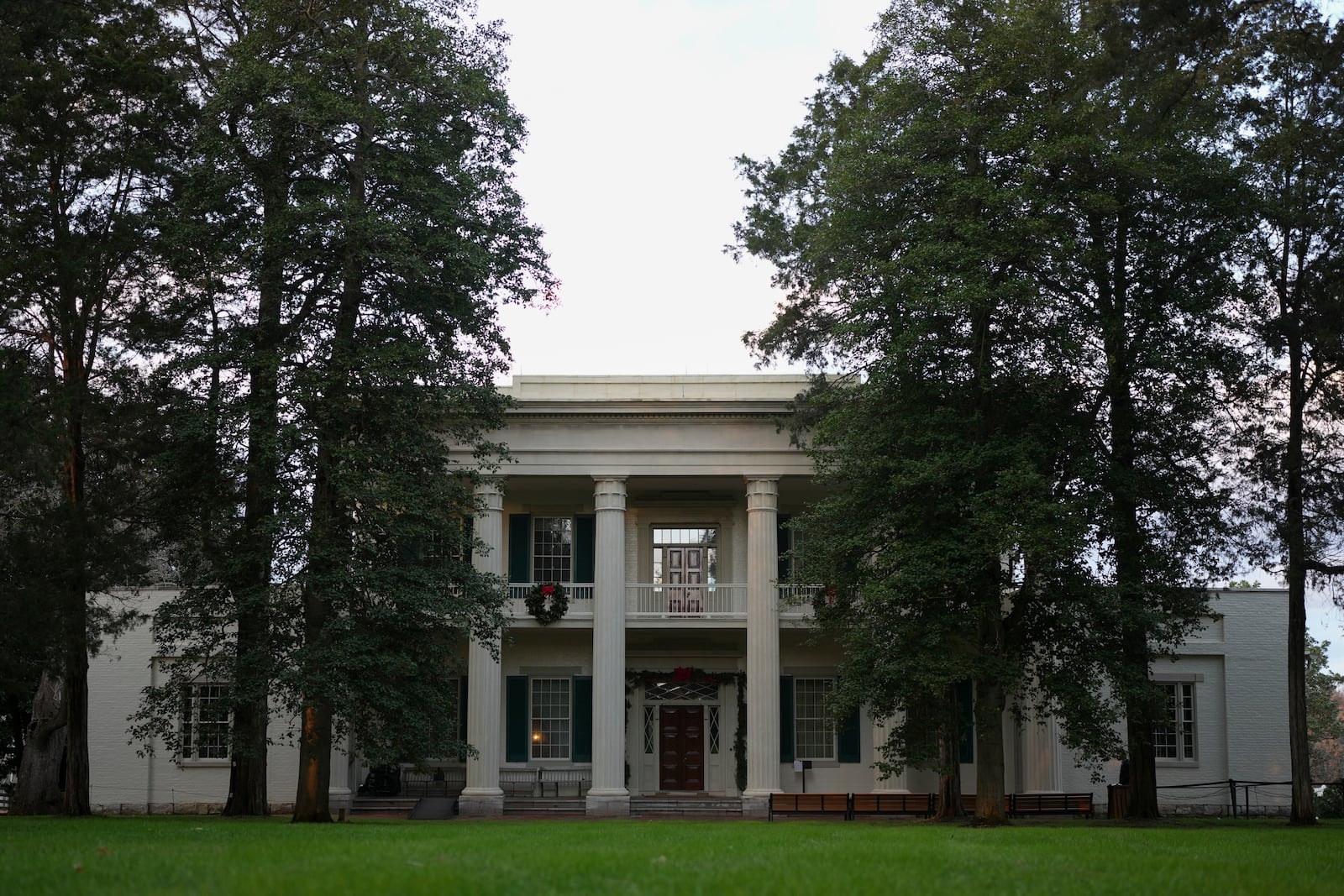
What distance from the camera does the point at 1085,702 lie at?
69.4 ft

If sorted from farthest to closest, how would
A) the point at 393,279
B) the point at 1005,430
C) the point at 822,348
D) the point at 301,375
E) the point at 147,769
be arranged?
1. the point at 147,769
2. the point at 822,348
3. the point at 1005,430
4. the point at 393,279
5. the point at 301,375

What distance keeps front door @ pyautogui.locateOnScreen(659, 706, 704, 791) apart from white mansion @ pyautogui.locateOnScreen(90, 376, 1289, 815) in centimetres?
4

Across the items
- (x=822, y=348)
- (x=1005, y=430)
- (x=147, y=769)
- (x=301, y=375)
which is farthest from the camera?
(x=147, y=769)

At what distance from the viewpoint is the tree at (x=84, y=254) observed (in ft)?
66.4

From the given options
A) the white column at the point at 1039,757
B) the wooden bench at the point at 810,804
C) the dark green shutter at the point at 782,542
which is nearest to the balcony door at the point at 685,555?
the dark green shutter at the point at 782,542

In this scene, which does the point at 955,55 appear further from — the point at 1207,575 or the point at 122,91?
the point at 122,91

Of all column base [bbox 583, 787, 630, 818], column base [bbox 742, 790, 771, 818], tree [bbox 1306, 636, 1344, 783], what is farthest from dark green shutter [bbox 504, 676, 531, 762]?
tree [bbox 1306, 636, 1344, 783]

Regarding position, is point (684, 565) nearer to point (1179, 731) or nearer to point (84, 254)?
point (1179, 731)

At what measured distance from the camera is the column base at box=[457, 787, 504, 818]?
28250 mm

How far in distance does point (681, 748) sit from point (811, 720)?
10.8ft

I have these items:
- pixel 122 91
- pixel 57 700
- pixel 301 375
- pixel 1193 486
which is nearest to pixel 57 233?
pixel 122 91

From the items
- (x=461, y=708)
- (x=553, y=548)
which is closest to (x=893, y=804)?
(x=553, y=548)

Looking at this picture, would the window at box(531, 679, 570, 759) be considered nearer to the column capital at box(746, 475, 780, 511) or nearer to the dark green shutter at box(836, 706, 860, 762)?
the dark green shutter at box(836, 706, 860, 762)

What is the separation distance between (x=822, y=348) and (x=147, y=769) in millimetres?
19036
